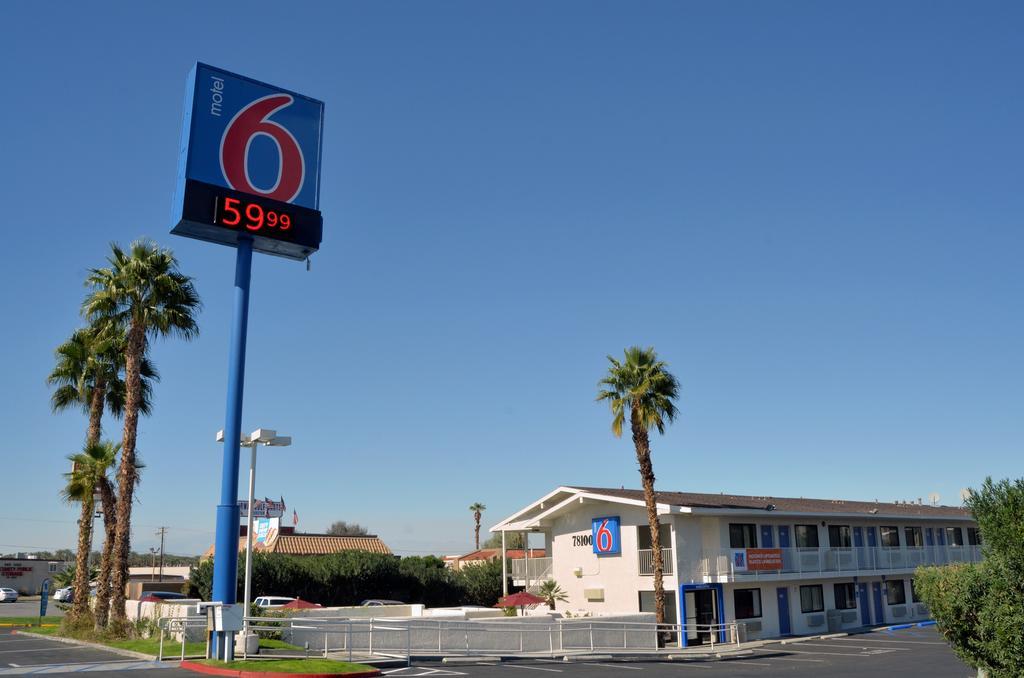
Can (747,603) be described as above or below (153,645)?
above

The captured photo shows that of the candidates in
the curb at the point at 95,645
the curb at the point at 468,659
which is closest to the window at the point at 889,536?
the curb at the point at 468,659

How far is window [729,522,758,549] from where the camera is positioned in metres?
38.5

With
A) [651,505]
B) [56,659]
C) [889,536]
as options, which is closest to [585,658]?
[651,505]

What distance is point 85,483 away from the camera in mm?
32156

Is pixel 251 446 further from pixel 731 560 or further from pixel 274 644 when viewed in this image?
pixel 731 560

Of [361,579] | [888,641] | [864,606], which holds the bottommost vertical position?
[888,641]

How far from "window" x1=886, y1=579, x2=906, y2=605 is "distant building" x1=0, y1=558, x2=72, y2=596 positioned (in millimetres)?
70633

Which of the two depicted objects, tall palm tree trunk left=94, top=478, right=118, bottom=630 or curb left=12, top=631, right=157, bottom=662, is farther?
tall palm tree trunk left=94, top=478, right=118, bottom=630

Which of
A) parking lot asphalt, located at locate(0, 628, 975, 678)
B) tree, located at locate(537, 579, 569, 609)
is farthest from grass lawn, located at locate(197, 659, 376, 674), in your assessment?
tree, located at locate(537, 579, 569, 609)

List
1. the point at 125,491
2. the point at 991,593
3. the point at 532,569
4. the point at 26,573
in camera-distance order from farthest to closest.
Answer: the point at 26,573
the point at 532,569
the point at 125,491
the point at 991,593

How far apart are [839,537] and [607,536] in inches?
520

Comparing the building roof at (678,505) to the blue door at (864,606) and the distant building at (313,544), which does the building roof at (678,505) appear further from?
the distant building at (313,544)

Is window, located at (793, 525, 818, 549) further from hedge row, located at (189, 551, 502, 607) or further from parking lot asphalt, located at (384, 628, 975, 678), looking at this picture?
hedge row, located at (189, 551, 502, 607)

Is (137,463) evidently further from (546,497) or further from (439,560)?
(439,560)
